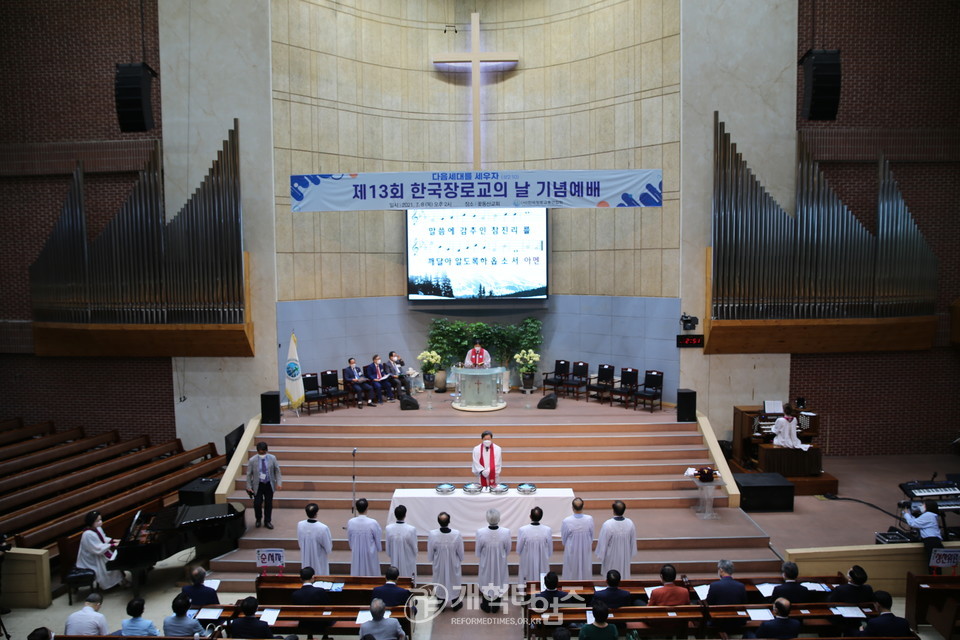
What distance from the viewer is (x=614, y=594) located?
7.88 m

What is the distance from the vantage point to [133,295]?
50.9ft

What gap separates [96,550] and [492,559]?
5.46 metres

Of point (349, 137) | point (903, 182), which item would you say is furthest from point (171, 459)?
point (903, 182)

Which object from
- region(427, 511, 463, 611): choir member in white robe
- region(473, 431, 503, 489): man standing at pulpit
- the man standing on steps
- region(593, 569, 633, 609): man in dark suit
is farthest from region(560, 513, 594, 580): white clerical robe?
the man standing on steps

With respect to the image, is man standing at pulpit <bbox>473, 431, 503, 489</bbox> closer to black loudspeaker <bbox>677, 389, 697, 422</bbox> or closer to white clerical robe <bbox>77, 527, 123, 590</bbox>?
black loudspeaker <bbox>677, 389, 697, 422</bbox>

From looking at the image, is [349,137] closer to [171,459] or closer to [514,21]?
[514,21]

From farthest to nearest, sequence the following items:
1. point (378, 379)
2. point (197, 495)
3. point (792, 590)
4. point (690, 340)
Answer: point (378, 379) → point (690, 340) → point (197, 495) → point (792, 590)

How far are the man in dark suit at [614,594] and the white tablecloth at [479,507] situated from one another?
264cm

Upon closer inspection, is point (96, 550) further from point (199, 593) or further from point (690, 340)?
point (690, 340)

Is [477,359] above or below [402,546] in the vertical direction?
above

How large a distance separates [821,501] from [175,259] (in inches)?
534

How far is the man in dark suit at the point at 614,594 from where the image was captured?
309 inches

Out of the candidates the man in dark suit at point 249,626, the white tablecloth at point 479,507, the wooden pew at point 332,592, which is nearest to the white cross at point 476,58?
the white tablecloth at point 479,507

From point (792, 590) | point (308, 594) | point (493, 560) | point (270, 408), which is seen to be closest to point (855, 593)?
point (792, 590)
